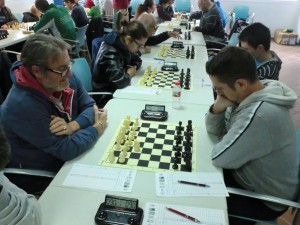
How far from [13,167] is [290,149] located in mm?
1484

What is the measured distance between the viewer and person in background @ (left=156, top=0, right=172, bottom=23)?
6.26 metres

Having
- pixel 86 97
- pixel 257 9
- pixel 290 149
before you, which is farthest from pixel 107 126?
pixel 257 9

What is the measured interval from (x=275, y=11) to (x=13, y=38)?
23.5 ft

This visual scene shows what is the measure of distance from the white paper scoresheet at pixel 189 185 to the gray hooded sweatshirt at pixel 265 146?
12 cm

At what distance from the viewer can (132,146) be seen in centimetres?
169

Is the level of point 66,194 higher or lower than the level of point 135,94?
higher

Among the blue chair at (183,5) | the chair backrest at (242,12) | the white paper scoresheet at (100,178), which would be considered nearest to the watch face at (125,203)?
the white paper scoresheet at (100,178)

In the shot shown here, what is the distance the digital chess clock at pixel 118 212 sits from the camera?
Answer: 1165 millimetres

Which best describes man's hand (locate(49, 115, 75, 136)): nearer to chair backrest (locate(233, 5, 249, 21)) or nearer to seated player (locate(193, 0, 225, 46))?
seated player (locate(193, 0, 225, 46))

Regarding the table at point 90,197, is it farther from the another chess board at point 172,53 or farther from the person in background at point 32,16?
the person in background at point 32,16

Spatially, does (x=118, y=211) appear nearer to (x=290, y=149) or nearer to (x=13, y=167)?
(x=13, y=167)

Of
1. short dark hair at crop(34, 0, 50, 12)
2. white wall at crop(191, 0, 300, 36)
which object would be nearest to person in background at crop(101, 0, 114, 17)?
short dark hair at crop(34, 0, 50, 12)

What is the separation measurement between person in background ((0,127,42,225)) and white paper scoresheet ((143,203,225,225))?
420 mm

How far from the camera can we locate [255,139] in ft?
4.70
